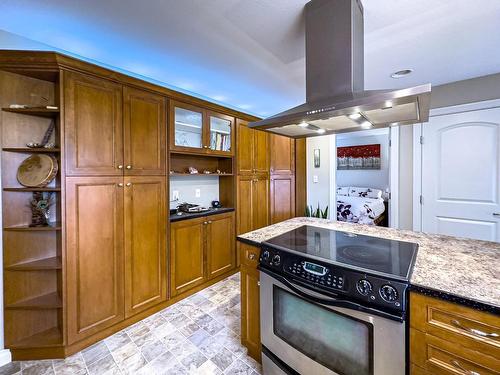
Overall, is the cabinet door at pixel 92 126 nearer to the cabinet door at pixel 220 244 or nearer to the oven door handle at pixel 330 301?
the cabinet door at pixel 220 244

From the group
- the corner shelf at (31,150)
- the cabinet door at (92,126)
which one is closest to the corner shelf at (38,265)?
the cabinet door at (92,126)

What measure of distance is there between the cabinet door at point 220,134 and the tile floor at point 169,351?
1.78 metres

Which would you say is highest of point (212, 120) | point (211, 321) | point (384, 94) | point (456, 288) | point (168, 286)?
point (212, 120)

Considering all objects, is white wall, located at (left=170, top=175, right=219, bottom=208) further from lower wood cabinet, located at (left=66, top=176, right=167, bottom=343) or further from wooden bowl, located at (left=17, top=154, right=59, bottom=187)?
wooden bowl, located at (left=17, top=154, right=59, bottom=187)

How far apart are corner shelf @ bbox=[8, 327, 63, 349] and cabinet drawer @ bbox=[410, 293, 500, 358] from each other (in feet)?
7.60

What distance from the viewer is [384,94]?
39.1 inches

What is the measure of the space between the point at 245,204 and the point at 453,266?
2323mm

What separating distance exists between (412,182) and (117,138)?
11.2 ft

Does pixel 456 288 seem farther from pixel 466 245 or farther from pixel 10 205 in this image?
pixel 10 205

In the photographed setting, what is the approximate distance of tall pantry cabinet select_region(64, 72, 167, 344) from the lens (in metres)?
1.74

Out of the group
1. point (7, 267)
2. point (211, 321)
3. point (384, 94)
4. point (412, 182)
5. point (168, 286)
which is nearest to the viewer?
point (384, 94)

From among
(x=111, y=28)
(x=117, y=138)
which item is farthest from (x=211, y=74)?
(x=117, y=138)

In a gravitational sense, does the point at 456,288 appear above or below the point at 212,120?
below

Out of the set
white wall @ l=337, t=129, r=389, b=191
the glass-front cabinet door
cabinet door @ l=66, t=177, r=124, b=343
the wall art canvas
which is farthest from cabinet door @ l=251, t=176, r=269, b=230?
the wall art canvas
